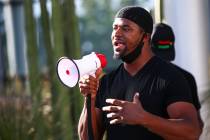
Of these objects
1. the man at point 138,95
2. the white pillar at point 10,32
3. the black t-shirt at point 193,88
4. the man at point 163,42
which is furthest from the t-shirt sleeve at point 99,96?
the white pillar at point 10,32

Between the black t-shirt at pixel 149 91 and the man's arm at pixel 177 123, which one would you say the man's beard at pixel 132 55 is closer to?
the black t-shirt at pixel 149 91

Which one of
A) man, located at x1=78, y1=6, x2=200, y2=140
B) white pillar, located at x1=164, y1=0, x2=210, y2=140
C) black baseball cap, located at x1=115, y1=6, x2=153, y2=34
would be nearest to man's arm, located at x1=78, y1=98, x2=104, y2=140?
man, located at x1=78, y1=6, x2=200, y2=140

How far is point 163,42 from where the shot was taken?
5090mm

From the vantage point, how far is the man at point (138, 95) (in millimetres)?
3602

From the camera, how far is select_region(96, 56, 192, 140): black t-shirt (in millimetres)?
3764

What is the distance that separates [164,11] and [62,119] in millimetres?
1601

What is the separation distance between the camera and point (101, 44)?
3088cm

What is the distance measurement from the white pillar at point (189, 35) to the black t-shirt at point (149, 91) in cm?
205

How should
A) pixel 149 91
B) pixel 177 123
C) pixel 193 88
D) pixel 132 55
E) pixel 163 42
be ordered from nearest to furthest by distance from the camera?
pixel 177 123
pixel 149 91
pixel 132 55
pixel 193 88
pixel 163 42

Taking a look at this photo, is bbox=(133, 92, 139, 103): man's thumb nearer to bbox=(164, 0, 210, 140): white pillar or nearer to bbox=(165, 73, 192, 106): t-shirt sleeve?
bbox=(165, 73, 192, 106): t-shirt sleeve

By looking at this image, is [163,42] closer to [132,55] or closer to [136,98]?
[132,55]

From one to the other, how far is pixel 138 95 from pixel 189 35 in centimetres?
251

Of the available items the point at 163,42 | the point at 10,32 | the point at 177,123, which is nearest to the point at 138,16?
the point at 177,123

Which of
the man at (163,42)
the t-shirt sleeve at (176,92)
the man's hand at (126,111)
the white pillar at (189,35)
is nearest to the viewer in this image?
the man's hand at (126,111)
